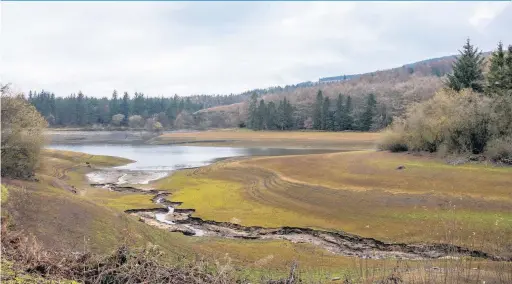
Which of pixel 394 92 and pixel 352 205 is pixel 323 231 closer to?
pixel 352 205

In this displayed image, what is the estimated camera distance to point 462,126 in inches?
1438

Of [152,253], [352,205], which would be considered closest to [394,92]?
[352,205]

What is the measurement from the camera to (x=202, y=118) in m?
184

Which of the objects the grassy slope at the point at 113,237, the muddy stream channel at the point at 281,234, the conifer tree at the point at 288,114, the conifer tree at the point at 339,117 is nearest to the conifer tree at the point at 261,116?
the conifer tree at the point at 288,114

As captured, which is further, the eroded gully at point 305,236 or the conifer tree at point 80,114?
the conifer tree at point 80,114

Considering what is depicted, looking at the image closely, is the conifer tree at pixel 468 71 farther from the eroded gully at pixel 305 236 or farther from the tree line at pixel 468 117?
the eroded gully at pixel 305 236

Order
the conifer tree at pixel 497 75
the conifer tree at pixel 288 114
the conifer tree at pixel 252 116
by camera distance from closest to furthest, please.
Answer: the conifer tree at pixel 497 75 < the conifer tree at pixel 288 114 < the conifer tree at pixel 252 116

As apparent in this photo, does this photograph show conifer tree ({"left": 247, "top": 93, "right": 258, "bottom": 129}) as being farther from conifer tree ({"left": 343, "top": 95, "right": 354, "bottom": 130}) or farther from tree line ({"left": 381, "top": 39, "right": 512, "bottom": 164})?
tree line ({"left": 381, "top": 39, "right": 512, "bottom": 164})

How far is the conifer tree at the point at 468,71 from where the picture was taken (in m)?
44.4

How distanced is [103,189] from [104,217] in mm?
23463

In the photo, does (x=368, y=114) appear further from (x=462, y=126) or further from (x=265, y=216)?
(x=265, y=216)

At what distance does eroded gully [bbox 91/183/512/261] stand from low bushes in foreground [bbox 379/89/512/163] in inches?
631

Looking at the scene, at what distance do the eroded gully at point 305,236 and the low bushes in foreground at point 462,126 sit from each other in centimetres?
1602

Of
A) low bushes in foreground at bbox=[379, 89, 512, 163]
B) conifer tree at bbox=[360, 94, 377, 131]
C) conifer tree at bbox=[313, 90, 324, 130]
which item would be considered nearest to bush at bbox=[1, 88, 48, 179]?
low bushes in foreground at bbox=[379, 89, 512, 163]
